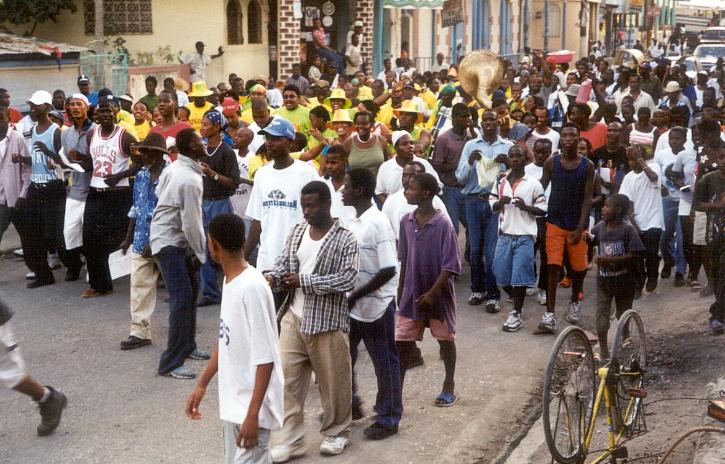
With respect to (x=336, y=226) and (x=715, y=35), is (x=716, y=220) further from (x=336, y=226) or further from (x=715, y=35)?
(x=715, y=35)

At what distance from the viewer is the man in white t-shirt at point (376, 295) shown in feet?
20.5

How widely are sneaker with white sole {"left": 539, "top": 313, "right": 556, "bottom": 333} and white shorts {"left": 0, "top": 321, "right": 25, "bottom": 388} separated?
14.2 ft

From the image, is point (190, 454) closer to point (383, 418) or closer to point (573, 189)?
point (383, 418)

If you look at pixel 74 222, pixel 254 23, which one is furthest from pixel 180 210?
pixel 254 23

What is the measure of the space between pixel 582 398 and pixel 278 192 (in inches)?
93.8

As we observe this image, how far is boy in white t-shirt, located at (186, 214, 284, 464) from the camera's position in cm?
455

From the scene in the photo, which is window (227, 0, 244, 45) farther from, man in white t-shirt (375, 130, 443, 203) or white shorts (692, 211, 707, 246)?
white shorts (692, 211, 707, 246)

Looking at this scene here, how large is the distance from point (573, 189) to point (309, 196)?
370 centimetres

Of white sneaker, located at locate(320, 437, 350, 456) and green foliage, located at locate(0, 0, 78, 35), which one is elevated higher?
green foliage, located at locate(0, 0, 78, 35)

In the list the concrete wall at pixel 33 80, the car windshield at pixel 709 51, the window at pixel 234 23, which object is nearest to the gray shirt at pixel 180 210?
the concrete wall at pixel 33 80

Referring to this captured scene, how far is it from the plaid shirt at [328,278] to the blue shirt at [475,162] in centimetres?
405

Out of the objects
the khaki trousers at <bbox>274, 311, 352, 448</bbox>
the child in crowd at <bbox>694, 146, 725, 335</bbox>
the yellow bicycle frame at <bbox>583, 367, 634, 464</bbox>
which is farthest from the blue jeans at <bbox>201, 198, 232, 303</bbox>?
the yellow bicycle frame at <bbox>583, 367, 634, 464</bbox>

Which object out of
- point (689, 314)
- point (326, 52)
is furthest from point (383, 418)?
point (326, 52)

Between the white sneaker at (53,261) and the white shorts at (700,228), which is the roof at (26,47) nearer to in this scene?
the white sneaker at (53,261)
